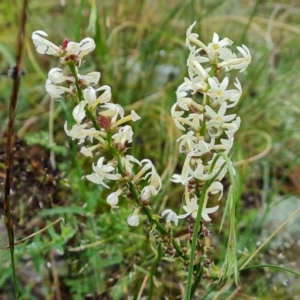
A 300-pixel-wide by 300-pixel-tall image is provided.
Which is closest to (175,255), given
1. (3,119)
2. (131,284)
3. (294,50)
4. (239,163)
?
(131,284)

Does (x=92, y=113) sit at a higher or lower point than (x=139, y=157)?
higher

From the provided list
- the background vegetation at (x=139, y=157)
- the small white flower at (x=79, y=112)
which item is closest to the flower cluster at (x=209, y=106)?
the small white flower at (x=79, y=112)

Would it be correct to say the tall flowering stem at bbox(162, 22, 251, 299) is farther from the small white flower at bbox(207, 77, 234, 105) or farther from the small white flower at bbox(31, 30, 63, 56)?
the small white flower at bbox(31, 30, 63, 56)

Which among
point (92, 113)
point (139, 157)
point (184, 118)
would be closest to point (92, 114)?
point (92, 113)

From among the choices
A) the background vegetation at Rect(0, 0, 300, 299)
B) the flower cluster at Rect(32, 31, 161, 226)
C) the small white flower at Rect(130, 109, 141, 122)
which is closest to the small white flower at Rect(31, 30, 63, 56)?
the flower cluster at Rect(32, 31, 161, 226)

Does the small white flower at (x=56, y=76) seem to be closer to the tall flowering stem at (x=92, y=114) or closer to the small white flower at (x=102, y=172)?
the tall flowering stem at (x=92, y=114)

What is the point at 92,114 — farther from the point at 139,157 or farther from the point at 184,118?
the point at 139,157

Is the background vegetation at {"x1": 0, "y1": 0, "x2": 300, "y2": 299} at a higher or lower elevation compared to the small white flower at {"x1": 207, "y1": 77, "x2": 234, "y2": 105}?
lower

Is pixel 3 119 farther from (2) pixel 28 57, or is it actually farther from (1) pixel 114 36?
(1) pixel 114 36

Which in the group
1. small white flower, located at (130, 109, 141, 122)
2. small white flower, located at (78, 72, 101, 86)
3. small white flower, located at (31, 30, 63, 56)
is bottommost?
small white flower, located at (130, 109, 141, 122)
